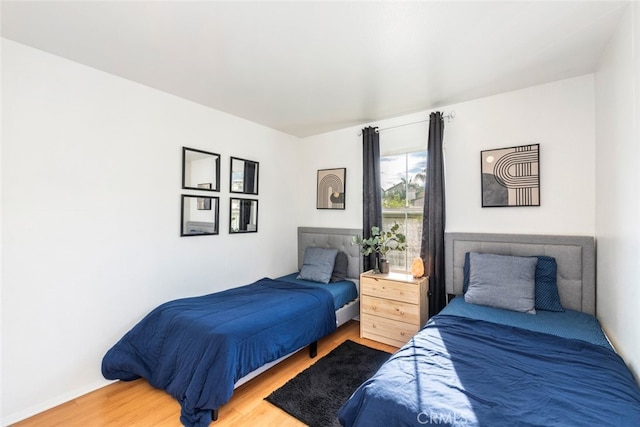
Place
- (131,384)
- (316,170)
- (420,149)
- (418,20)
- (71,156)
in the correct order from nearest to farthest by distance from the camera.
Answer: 1. (418,20)
2. (71,156)
3. (131,384)
4. (420,149)
5. (316,170)

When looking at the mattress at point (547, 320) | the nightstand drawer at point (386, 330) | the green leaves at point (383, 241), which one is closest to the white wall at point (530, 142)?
the green leaves at point (383, 241)

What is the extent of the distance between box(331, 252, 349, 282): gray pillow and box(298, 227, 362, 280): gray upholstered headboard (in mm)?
72

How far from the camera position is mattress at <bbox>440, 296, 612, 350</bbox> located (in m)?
1.81

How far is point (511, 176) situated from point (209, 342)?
114 inches

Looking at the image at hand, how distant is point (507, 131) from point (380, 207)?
4.75ft

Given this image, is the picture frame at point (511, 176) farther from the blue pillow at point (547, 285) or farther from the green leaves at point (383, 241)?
the green leaves at point (383, 241)

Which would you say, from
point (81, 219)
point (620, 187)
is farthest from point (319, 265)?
point (620, 187)

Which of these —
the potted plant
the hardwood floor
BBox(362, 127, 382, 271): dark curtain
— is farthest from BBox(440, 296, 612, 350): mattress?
the hardwood floor

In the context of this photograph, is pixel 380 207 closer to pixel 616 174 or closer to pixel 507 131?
pixel 507 131

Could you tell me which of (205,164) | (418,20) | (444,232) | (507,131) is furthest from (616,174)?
(205,164)

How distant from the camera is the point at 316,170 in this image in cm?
405

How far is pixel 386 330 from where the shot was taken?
291cm

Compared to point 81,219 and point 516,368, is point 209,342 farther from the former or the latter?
point 516,368

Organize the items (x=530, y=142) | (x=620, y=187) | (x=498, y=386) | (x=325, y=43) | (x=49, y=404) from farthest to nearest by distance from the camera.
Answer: (x=530, y=142)
(x=49, y=404)
(x=325, y=43)
(x=620, y=187)
(x=498, y=386)
